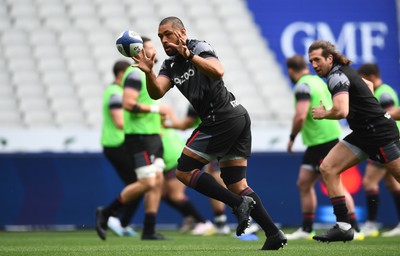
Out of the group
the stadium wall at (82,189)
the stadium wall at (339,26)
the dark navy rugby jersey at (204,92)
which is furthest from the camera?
the stadium wall at (339,26)

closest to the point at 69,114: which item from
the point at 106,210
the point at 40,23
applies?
the point at 40,23

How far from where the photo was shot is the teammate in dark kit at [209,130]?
7.07m

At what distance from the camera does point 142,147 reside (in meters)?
10.1

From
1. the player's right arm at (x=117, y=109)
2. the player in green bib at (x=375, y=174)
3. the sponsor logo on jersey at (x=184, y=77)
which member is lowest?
the player in green bib at (x=375, y=174)

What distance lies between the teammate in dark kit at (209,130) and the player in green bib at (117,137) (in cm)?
390

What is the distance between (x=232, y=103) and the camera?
24.0ft

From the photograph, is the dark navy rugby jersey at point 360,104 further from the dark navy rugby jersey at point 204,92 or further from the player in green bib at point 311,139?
the player in green bib at point 311,139

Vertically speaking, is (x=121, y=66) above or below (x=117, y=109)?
above

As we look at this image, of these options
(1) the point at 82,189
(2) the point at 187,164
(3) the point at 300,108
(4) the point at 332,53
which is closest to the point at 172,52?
(2) the point at 187,164

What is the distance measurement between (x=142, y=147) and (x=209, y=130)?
3.05m

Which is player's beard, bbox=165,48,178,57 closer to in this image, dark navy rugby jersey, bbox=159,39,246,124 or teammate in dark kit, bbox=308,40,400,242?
dark navy rugby jersey, bbox=159,39,246,124

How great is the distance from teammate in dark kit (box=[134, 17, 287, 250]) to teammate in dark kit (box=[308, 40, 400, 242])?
96cm

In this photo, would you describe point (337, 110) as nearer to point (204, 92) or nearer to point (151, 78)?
point (204, 92)

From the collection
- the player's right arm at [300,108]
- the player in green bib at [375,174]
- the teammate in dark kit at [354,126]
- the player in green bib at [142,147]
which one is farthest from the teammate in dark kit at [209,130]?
the player in green bib at [375,174]
